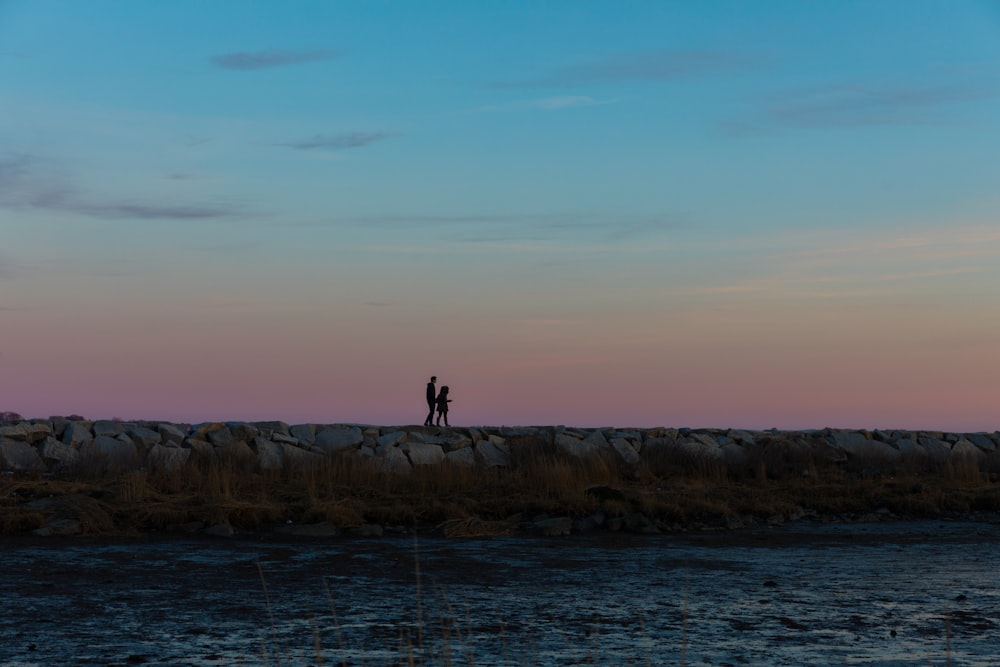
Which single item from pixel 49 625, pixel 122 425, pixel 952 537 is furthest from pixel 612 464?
pixel 49 625

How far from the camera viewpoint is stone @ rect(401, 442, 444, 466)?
2308cm

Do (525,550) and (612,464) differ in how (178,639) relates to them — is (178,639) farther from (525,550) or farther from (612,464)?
(612,464)

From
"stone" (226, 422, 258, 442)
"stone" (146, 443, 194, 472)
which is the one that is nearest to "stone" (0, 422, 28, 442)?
"stone" (146, 443, 194, 472)

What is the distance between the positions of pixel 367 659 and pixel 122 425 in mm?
16416

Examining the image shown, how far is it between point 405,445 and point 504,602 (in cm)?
1297

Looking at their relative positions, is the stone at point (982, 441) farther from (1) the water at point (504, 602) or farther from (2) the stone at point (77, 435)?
(2) the stone at point (77, 435)

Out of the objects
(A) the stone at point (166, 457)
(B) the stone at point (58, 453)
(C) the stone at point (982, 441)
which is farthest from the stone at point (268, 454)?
(C) the stone at point (982, 441)

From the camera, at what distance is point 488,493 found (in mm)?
19766

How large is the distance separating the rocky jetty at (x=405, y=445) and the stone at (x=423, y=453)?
0.02 m

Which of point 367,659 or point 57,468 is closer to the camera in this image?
point 367,659

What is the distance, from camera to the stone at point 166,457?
21095 mm

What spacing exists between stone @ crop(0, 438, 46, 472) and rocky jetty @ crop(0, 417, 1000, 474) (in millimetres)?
19

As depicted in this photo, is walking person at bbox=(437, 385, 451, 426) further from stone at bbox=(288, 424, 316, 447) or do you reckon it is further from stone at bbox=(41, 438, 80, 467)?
stone at bbox=(41, 438, 80, 467)

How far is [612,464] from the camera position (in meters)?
23.4
